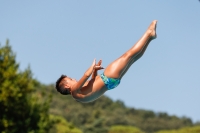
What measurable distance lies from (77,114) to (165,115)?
19.0 metres

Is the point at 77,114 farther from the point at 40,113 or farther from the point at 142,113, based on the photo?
the point at 40,113

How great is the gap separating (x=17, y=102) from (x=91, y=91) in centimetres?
1907

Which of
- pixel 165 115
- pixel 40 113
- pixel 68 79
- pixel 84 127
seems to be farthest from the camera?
pixel 165 115

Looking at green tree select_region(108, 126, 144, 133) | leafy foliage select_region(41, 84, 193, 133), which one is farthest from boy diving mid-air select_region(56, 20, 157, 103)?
green tree select_region(108, 126, 144, 133)

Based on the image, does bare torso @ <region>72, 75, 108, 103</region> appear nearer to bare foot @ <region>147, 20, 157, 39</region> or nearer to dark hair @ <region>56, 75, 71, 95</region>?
dark hair @ <region>56, 75, 71, 95</region>

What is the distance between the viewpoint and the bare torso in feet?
25.9

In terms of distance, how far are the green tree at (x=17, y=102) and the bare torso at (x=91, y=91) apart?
1762 centimetres

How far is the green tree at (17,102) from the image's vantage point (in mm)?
25359

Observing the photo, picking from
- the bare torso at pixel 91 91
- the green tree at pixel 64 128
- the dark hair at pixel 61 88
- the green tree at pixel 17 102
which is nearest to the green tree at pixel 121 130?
the green tree at pixel 64 128

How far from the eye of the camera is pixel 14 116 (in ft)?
87.0

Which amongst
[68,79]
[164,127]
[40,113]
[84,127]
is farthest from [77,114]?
[68,79]

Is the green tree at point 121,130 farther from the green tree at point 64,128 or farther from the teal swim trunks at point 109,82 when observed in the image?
the teal swim trunks at point 109,82

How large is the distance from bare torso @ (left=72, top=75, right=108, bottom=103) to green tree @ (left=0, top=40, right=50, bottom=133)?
17620 millimetres

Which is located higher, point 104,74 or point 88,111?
point 88,111
